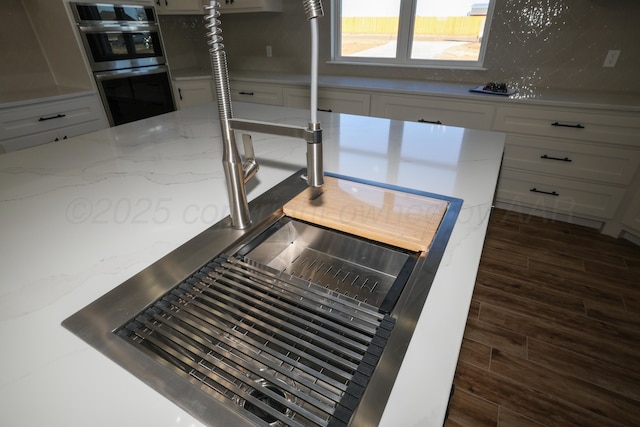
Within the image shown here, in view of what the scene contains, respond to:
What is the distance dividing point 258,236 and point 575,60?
9.12 ft

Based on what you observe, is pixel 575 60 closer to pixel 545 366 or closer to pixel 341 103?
pixel 341 103

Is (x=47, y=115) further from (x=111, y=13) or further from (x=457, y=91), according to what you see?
(x=457, y=91)

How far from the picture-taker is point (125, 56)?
277 centimetres

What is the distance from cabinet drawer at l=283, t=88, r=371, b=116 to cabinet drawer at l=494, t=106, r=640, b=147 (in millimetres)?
1001

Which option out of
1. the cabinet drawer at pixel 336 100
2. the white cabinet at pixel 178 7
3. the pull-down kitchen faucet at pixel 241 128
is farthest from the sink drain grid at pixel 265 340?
the white cabinet at pixel 178 7

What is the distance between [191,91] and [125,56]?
67cm

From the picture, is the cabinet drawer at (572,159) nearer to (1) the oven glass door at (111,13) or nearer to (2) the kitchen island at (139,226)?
(2) the kitchen island at (139,226)

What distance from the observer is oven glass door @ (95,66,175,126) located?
273 centimetres

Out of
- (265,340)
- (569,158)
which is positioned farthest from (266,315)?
(569,158)

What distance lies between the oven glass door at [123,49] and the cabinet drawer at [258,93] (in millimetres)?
706

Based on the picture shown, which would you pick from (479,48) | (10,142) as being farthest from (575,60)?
(10,142)

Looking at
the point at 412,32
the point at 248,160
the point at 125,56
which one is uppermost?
the point at 412,32

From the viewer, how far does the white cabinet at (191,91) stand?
3.29 meters

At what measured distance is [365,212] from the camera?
878mm
